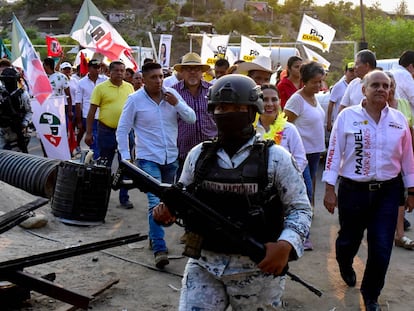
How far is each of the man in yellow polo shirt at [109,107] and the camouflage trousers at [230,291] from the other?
528cm

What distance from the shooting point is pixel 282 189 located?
9.44 feet

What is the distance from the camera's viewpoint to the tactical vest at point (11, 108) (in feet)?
29.5

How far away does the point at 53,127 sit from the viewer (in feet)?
30.0

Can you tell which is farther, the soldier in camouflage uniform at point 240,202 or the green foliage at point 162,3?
the green foliage at point 162,3

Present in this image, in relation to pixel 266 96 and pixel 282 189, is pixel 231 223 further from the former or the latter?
pixel 266 96

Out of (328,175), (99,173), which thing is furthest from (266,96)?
→ (99,173)

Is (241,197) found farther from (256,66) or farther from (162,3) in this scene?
(162,3)

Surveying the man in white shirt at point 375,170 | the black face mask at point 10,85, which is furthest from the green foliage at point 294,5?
the man in white shirt at point 375,170

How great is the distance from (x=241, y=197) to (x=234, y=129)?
0.33 metres

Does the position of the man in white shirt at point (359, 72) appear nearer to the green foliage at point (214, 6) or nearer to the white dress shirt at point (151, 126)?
the white dress shirt at point (151, 126)

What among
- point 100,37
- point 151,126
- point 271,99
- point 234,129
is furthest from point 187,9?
point 234,129

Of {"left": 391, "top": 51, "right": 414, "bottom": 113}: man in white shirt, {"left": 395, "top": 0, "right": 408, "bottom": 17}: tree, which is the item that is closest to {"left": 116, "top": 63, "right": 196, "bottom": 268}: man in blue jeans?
{"left": 391, "top": 51, "right": 414, "bottom": 113}: man in white shirt

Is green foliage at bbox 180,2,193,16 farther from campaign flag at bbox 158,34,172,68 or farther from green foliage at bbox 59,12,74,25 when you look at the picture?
campaign flag at bbox 158,34,172,68

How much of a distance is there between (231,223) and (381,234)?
7.47ft
